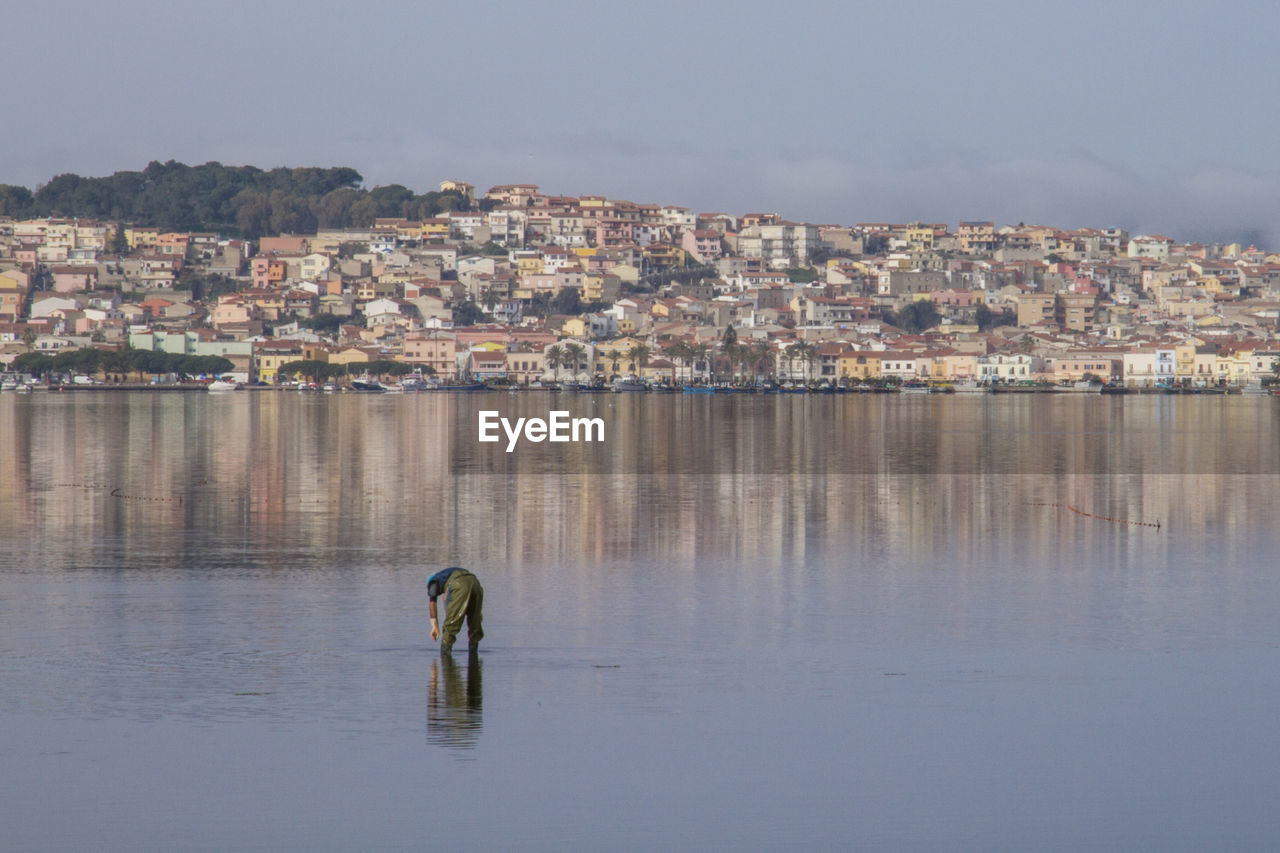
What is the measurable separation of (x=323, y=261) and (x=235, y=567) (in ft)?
432

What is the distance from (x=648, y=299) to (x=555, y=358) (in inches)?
1107

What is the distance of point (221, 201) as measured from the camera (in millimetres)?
173375

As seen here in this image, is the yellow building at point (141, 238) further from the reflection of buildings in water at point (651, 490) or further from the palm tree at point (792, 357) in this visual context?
the reflection of buildings in water at point (651, 490)

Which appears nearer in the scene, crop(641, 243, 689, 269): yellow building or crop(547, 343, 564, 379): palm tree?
crop(547, 343, 564, 379): palm tree

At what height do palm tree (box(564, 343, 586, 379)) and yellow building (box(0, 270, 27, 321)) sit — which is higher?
yellow building (box(0, 270, 27, 321))

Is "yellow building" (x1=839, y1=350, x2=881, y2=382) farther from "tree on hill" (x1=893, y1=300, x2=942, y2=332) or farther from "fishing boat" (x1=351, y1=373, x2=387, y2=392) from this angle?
"tree on hill" (x1=893, y1=300, x2=942, y2=332)

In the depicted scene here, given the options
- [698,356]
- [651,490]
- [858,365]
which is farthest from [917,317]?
[651,490]

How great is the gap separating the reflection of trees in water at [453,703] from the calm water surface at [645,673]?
0.03 meters

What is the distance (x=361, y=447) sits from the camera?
3584cm

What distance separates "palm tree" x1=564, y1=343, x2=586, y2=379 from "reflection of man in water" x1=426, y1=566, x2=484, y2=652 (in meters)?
99.8

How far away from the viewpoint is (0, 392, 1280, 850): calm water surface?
708cm

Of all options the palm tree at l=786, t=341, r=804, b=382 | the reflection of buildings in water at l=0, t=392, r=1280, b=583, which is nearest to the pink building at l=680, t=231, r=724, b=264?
the palm tree at l=786, t=341, r=804, b=382

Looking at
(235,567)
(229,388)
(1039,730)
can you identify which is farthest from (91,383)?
(1039,730)

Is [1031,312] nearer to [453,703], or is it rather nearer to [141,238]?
[141,238]
